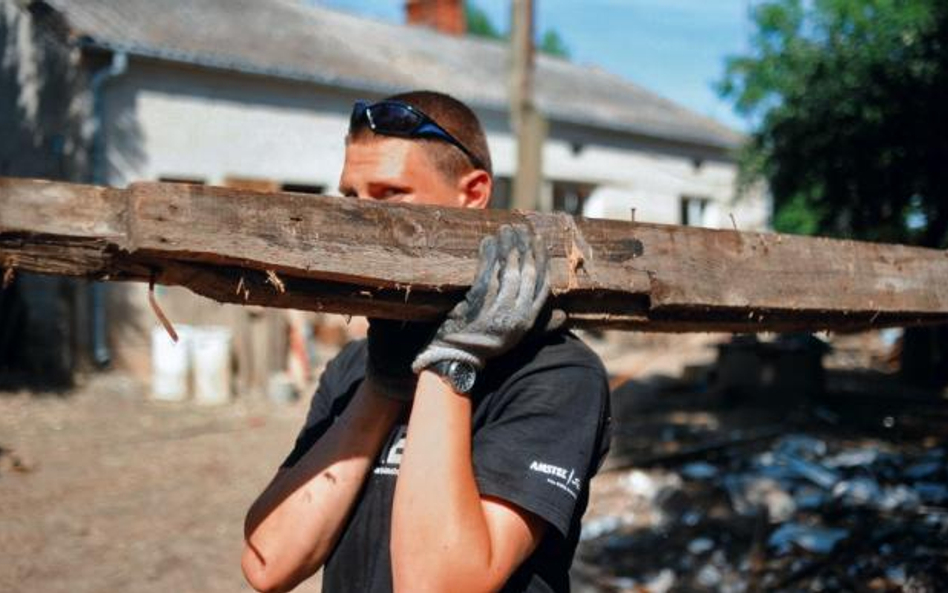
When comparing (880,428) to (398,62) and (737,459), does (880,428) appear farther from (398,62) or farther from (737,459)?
(398,62)

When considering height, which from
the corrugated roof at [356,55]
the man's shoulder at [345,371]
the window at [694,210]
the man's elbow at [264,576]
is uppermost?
the corrugated roof at [356,55]

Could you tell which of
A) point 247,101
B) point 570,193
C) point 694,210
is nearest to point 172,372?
point 247,101

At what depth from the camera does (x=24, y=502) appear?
21.2ft

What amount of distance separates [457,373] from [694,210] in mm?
19989

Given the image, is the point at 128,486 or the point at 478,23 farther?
the point at 478,23

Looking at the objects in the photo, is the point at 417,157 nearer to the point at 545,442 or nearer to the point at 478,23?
the point at 545,442

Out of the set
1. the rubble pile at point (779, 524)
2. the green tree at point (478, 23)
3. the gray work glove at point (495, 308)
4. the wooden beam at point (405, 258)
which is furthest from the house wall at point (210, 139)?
the green tree at point (478, 23)

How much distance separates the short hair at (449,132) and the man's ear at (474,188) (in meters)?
0.01

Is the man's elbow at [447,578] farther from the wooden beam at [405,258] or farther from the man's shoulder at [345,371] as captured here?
the man's shoulder at [345,371]

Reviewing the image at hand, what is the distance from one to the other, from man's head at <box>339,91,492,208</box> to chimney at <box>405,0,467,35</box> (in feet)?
68.9

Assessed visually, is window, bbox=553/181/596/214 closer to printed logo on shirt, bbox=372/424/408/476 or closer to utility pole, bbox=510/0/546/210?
utility pole, bbox=510/0/546/210

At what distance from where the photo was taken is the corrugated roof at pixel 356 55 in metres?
12.6

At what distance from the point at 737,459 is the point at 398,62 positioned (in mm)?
11507

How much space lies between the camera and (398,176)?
1870 millimetres
